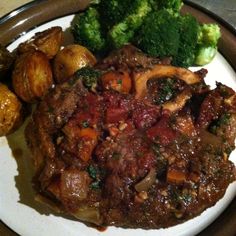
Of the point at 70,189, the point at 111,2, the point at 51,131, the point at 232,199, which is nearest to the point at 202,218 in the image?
the point at 232,199

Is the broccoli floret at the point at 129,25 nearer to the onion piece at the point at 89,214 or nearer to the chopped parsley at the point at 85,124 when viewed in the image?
the chopped parsley at the point at 85,124

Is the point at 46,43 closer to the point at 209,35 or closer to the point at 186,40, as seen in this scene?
the point at 186,40

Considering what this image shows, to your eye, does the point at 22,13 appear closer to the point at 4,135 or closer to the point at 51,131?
the point at 4,135

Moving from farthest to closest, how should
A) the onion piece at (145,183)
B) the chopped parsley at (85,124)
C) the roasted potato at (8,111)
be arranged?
the roasted potato at (8,111), the chopped parsley at (85,124), the onion piece at (145,183)

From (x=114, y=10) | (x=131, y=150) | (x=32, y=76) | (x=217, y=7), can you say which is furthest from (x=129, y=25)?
(x=217, y=7)

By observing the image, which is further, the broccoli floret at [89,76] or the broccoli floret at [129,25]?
the broccoli floret at [129,25]

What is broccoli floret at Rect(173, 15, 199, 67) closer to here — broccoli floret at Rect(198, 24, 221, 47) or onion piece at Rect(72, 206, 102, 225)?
broccoli floret at Rect(198, 24, 221, 47)

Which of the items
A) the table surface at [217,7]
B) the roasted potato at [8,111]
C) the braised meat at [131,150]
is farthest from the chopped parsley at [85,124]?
the table surface at [217,7]
